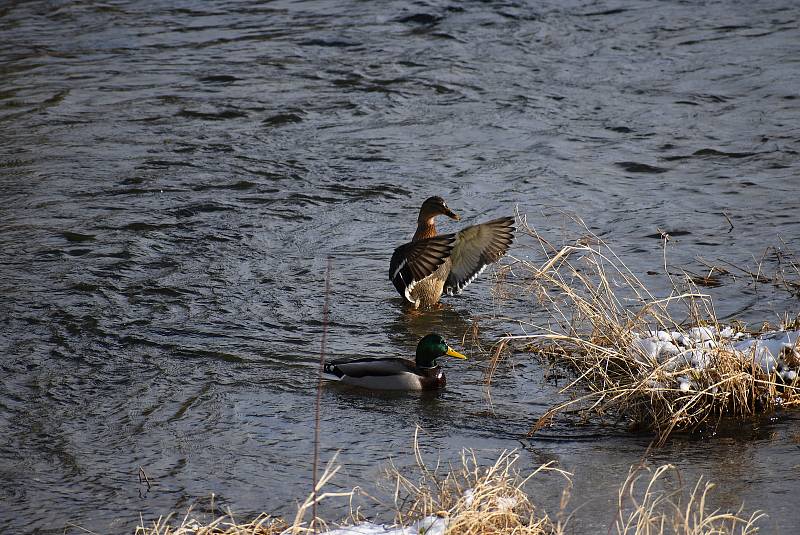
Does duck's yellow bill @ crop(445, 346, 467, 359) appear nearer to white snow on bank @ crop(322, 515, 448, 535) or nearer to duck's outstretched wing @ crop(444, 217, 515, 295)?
duck's outstretched wing @ crop(444, 217, 515, 295)

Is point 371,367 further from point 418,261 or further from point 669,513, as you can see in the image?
point 669,513

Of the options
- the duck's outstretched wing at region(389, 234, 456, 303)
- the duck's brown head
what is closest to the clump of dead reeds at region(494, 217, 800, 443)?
the duck's outstretched wing at region(389, 234, 456, 303)

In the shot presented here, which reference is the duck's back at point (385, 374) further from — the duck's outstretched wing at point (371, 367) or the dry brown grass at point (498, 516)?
the dry brown grass at point (498, 516)

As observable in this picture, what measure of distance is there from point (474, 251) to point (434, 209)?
0.45m

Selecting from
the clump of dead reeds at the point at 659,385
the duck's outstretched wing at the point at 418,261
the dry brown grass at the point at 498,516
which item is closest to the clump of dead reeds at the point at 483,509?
the dry brown grass at the point at 498,516

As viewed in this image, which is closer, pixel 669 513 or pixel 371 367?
pixel 669 513

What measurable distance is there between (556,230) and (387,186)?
207 cm

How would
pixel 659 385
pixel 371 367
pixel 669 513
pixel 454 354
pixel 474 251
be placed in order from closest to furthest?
pixel 669 513, pixel 659 385, pixel 371 367, pixel 454 354, pixel 474 251

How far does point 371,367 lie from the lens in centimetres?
755

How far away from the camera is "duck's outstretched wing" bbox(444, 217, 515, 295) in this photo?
928cm

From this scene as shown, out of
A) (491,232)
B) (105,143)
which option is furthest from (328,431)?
(105,143)

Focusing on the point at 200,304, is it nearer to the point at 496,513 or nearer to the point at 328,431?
the point at 328,431

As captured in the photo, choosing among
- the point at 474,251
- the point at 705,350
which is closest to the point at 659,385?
the point at 705,350

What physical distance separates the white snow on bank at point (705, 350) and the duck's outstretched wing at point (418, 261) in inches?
92.9
